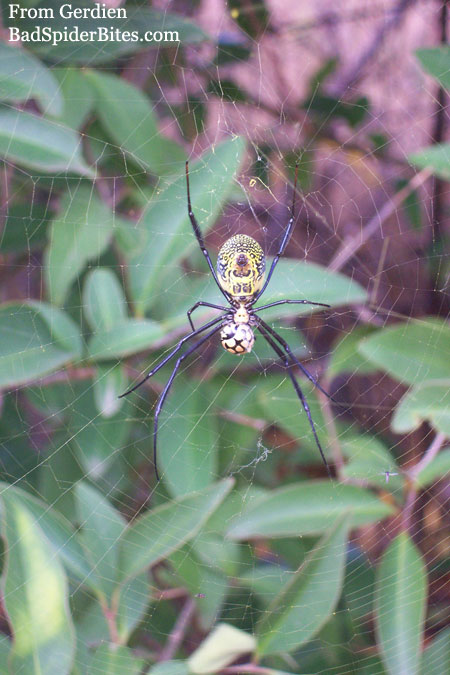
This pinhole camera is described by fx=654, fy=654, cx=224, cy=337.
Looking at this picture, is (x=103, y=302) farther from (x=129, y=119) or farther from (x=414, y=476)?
(x=414, y=476)

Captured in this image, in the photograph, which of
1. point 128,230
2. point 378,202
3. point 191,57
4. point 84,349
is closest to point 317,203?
point 378,202

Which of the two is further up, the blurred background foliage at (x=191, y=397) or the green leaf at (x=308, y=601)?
the blurred background foliage at (x=191, y=397)

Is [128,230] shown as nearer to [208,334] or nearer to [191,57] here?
[208,334]

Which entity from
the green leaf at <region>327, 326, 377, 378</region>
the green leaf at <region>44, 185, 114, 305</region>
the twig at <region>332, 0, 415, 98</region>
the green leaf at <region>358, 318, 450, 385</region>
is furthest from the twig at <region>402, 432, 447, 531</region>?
the twig at <region>332, 0, 415, 98</region>

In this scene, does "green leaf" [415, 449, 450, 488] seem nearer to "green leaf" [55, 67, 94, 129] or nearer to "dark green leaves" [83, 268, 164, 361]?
"dark green leaves" [83, 268, 164, 361]

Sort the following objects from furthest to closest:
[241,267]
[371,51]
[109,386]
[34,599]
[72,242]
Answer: [371,51]
[241,267]
[72,242]
[109,386]
[34,599]

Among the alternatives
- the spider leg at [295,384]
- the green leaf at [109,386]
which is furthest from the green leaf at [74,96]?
the spider leg at [295,384]

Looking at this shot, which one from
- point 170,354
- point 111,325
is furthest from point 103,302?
point 170,354

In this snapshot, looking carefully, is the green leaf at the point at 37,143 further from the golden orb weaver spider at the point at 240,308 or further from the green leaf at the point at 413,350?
the green leaf at the point at 413,350
